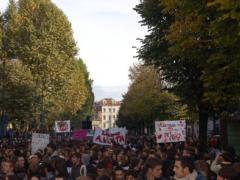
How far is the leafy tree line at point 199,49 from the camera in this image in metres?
15.8

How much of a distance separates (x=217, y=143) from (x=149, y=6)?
30.1 feet

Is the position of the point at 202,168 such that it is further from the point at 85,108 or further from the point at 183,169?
the point at 85,108

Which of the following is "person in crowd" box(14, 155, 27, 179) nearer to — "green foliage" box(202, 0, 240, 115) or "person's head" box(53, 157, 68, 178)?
"person's head" box(53, 157, 68, 178)

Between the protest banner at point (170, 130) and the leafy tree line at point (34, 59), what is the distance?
30626 mm

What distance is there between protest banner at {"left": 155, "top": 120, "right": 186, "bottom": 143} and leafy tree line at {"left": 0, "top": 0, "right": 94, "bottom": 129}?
100 feet

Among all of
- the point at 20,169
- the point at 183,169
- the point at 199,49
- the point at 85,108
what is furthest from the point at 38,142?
the point at 85,108

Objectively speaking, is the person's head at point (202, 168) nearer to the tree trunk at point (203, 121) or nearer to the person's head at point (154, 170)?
the person's head at point (154, 170)

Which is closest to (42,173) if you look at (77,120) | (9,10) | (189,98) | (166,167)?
(166,167)

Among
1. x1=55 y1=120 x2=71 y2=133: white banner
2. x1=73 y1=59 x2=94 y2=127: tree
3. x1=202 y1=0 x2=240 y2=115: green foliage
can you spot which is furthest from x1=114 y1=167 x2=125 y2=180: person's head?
x1=73 y1=59 x2=94 y2=127: tree

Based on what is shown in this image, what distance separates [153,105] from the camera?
67250 mm

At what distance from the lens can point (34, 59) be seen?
58.3 metres

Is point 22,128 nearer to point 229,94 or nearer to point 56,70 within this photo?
point 56,70

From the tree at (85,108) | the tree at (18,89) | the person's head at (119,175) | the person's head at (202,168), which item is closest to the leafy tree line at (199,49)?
the person's head at (202,168)

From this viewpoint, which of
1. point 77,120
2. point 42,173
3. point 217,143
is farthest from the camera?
point 77,120
